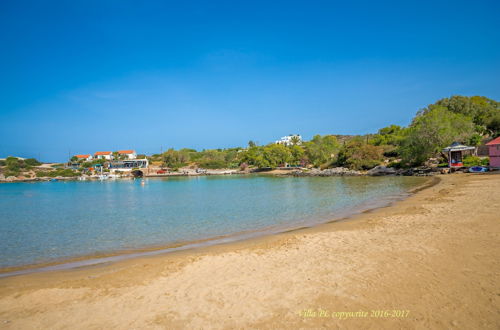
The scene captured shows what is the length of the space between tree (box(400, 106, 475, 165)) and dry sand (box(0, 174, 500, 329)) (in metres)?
43.1

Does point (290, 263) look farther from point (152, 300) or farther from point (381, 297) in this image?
point (152, 300)

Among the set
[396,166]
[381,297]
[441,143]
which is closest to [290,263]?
[381,297]

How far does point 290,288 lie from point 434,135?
51255 mm

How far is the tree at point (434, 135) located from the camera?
156ft

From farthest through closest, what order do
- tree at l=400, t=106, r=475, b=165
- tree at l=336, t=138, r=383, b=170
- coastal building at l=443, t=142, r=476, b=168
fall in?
tree at l=336, t=138, r=383, b=170 < tree at l=400, t=106, r=475, b=165 < coastal building at l=443, t=142, r=476, b=168

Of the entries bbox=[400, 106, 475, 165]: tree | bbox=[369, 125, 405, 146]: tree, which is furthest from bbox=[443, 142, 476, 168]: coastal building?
bbox=[369, 125, 405, 146]: tree

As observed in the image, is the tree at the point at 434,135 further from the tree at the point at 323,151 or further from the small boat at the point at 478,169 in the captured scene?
the tree at the point at 323,151

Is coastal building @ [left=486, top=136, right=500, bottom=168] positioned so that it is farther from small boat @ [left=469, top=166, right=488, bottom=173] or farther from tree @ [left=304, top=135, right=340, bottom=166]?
tree @ [left=304, top=135, right=340, bottom=166]

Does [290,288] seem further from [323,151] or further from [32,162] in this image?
[32,162]

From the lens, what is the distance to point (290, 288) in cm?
661

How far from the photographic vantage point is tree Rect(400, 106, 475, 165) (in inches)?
1871

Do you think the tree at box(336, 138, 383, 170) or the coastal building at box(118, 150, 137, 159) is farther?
the coastal building at box(118, 150, 137, 159)

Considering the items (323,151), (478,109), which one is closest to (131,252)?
(478,109)

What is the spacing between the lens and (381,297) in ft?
19.1
